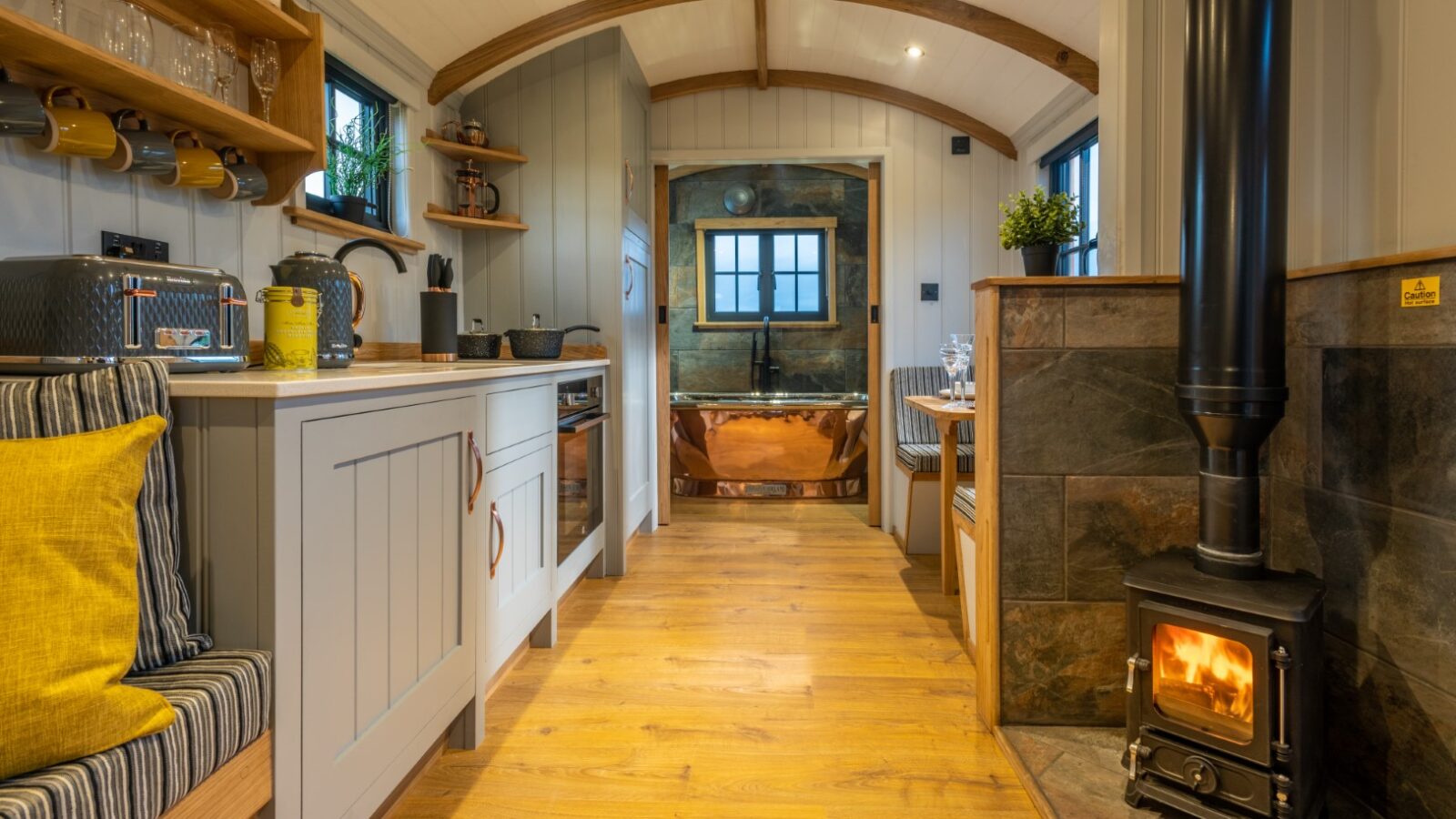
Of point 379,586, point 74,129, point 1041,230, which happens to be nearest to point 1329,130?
point 1041,230

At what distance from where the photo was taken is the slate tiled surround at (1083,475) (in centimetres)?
194

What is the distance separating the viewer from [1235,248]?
5.16ft

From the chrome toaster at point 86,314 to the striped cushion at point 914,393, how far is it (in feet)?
11.0

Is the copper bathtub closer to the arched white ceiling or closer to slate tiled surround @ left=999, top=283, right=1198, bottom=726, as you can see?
the arched white ceiling

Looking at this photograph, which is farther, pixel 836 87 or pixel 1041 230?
pixel 836 87

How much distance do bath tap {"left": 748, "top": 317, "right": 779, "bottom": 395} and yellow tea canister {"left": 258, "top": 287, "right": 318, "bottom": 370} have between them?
488 cm

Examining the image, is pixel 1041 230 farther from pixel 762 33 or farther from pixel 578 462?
pixel 762 33

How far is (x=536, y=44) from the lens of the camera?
320 centimetres

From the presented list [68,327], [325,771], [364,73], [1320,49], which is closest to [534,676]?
[325,771]

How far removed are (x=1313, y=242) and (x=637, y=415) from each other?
288cm

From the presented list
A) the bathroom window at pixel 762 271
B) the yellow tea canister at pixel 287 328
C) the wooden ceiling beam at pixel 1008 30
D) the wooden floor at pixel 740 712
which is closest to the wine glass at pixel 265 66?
the yellow tea canister at pixel 287 328

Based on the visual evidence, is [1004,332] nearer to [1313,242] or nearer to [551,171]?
[1313,242]

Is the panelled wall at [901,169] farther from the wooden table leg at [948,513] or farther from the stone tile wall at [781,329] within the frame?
the stone tile wall at [781,329]

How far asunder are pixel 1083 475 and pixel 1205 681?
1.79 ft
